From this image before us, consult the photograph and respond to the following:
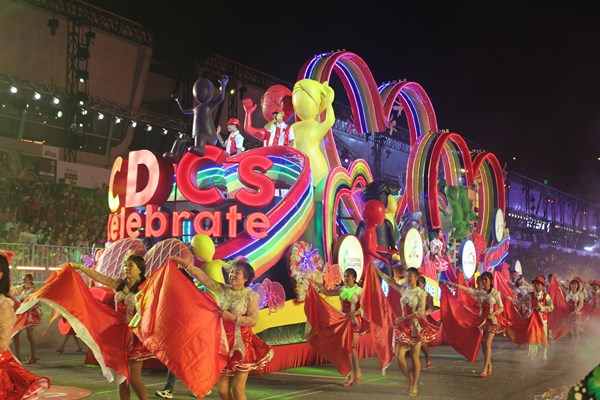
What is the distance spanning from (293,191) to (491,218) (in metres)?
10.2

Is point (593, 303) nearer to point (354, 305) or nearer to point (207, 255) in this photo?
point (354, 305)

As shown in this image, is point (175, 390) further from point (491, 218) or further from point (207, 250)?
point (491, 218)

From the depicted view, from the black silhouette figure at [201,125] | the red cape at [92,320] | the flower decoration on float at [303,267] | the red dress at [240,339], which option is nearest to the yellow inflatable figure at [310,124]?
the black silhouette figure at [201,125]

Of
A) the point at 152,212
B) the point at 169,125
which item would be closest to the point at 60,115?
the point at 169,125

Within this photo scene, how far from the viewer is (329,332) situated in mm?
11289

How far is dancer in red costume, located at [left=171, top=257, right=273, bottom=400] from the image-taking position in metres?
6.80

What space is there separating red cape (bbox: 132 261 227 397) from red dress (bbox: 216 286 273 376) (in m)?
0.08

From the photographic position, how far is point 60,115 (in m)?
26.9

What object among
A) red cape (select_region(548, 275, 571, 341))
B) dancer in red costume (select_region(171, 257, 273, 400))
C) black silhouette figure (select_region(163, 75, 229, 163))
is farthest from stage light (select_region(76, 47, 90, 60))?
dancer in red costume (select_region(171, 257, 273, 400))

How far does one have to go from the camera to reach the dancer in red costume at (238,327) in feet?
22.3

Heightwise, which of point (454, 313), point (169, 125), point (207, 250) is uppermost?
point (169, 125)

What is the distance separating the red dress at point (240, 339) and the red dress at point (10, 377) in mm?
1800

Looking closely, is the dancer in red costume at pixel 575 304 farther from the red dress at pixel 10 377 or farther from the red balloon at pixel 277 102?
the red dress at pixel 10 377

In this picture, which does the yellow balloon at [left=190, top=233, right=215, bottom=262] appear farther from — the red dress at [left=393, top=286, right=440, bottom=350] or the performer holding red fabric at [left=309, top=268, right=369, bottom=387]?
the red dress at [left=393, top=286, right=440, bottom=350]
